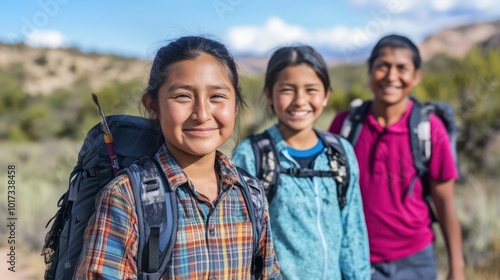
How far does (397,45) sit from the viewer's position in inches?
138

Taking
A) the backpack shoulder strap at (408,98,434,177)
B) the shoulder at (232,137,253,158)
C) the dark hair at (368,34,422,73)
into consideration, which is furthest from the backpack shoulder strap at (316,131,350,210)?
the dark hair at (368,34,422,73)

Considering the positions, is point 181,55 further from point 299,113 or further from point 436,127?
point 436,127

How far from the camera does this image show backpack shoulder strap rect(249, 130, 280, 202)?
2758 millimetres

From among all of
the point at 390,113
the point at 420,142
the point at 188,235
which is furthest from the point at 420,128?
the point at 188,235

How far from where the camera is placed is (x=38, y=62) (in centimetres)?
3800

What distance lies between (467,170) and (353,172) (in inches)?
272

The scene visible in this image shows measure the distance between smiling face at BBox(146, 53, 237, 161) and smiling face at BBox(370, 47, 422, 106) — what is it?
166cm

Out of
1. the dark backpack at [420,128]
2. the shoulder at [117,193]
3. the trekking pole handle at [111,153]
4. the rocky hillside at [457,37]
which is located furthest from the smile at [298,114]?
the rocky hillside at [457,37]

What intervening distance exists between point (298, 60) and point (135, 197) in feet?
4.81

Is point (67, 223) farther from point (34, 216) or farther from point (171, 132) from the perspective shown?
point (34, 216)

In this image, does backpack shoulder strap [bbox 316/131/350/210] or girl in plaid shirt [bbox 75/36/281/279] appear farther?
backpack shoulder strap [bbox 316/131/350/210]

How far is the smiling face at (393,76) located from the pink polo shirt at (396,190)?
0.19 metres

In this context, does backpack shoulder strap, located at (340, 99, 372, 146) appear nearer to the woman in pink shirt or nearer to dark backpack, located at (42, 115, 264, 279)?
the woman in pink shirt

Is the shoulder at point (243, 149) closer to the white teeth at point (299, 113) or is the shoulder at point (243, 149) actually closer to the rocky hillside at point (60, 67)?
the white teeth at point (299, 113)
